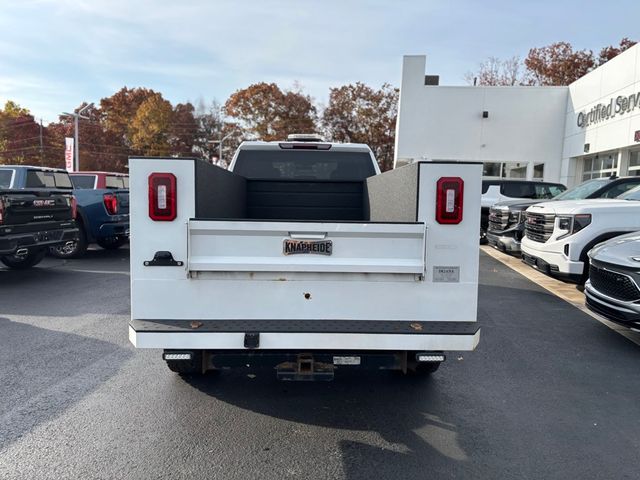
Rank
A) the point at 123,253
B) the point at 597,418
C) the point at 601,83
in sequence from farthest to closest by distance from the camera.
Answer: the point at 601,83
the point at 123,253
the point at 597,418

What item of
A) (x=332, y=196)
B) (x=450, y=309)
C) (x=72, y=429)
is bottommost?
(x=72, y=429)

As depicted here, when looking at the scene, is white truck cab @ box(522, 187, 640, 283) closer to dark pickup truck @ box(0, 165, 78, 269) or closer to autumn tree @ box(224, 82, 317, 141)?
dark pickup truck @ box(0, 165, 78, 269)

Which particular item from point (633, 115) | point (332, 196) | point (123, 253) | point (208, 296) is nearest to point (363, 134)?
point (633, 115)

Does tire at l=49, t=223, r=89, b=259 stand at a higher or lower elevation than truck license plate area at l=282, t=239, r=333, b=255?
lower

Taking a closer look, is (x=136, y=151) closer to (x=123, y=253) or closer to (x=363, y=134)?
(x=363, y=134)

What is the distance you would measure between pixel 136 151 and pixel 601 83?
166 ft

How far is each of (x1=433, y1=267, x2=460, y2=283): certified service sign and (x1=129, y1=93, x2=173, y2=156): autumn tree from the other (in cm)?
5648

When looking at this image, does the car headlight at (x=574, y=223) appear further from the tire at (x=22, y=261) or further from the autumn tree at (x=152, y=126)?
the autumn tree at (x=152, y=126)

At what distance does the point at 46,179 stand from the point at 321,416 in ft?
29.1

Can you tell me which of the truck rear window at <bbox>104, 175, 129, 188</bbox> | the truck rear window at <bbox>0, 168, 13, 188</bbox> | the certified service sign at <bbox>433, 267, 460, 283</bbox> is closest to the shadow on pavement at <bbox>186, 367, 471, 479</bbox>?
the certified service sign at <bbox>433, 267, 460, 283</bbox>

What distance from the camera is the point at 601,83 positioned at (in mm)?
19672

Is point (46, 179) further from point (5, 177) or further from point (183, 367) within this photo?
point (183, 367)

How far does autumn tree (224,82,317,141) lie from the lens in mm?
47094

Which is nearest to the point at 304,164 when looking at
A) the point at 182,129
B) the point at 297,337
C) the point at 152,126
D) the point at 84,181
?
the point at 297,337
